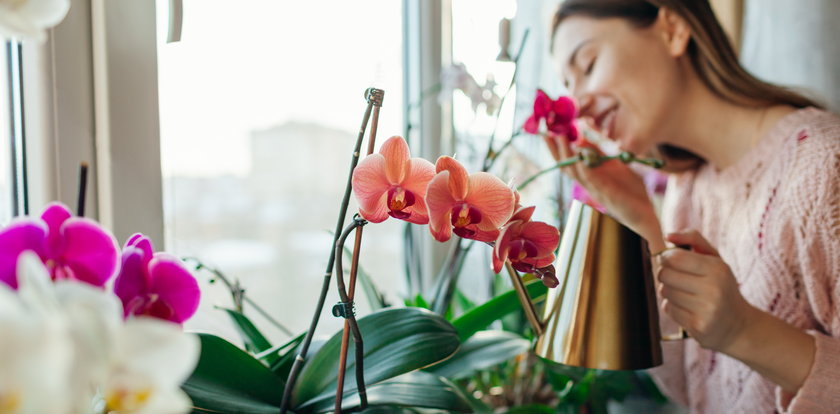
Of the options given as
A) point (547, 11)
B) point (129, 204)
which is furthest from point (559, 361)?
point (547, 11)

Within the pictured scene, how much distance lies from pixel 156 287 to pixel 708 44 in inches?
32.6

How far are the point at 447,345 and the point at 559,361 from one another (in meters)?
0.15

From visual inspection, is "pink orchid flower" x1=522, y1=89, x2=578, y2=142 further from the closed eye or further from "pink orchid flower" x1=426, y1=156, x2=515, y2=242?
"pink orchid flower" x1=426, y1=156, x2=515, y2=242

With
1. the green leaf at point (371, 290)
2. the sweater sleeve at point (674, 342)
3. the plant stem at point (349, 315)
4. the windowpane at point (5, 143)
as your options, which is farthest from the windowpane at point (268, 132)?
the sweater sleeve at point (674, 342)

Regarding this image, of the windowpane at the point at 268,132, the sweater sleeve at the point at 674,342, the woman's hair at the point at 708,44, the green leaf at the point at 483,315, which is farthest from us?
the sweater sleeve at the point at 674,342

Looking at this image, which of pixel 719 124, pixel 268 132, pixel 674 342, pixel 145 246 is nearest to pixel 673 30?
pixel 719 124

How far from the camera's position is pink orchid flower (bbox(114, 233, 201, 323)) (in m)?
0.34

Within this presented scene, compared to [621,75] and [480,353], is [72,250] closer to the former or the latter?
[480,353]

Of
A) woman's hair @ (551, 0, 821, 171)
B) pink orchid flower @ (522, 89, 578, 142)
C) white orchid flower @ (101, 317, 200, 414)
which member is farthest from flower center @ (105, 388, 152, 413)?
woman's hair @ (551, 0, 821, 171)

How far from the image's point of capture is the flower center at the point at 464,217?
380mm

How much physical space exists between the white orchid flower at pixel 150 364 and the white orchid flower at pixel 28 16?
0.15 metres

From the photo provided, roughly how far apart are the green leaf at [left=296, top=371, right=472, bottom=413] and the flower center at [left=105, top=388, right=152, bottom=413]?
10.2 inches

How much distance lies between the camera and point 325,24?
96 centimetres

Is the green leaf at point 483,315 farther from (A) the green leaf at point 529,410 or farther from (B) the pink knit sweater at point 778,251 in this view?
(B) the pink knit sweater at point 778,251
